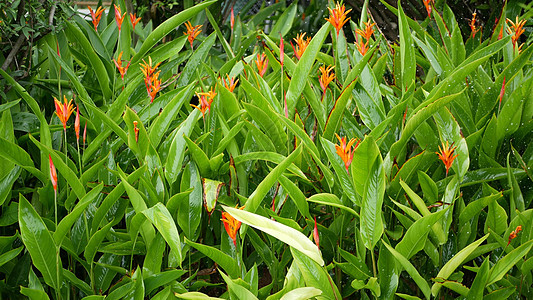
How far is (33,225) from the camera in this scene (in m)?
1.35

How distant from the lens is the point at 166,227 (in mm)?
1290

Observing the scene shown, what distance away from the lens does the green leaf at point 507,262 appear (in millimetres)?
1248

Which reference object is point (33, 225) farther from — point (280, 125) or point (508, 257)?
point (508, 257)

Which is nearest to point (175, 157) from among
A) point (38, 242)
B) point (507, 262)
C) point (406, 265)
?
point (38, 242)

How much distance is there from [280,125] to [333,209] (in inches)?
10.2

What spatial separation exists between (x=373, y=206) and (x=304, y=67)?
19.8 inches

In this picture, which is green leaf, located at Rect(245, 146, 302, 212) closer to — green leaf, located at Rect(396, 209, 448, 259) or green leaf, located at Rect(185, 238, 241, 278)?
green leaf, located at Rect(185, 238, 241, 278)

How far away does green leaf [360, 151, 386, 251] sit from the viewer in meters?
1.22

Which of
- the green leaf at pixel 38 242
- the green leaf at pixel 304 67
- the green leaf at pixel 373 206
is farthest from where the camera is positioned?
the green leaf at pixel 304 67

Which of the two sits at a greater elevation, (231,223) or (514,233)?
(231,223)

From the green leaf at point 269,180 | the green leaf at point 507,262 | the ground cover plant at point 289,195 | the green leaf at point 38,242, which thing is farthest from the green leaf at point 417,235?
the green leaf at point 38,242

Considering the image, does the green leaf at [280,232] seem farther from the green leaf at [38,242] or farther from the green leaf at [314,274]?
the green leaf at [38,242]

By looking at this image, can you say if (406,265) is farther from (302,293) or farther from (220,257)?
(220,257)

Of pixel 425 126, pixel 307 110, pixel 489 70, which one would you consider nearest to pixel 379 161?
pixel 425 126
